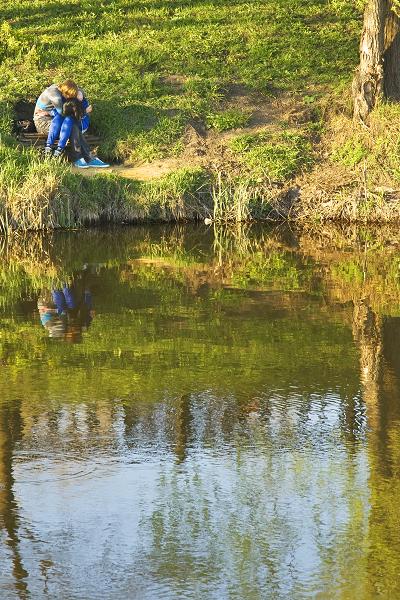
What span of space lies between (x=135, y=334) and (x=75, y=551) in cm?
574

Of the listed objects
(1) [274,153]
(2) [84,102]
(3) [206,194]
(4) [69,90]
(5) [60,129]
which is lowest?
(3) [206,194]

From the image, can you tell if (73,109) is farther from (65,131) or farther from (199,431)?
(199,431)

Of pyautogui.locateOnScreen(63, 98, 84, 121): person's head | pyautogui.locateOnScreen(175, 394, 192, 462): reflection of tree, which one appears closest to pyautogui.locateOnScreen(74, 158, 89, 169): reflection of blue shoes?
pyautogui.locateOnScreen(63, 98, 84, 121): person's head

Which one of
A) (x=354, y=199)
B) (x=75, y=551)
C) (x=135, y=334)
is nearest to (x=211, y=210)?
(x=354, y=199)

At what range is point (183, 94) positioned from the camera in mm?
23203

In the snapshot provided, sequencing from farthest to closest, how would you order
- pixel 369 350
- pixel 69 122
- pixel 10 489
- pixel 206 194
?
1. pixel 69 122
2. pixel 206 194
3. pixel 369 350
4. pixel 10 489

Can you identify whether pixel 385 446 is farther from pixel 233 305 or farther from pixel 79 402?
pixel 233 305

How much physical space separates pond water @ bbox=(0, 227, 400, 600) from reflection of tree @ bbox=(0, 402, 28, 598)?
0.06 feet

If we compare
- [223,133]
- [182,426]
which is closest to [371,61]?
[223,133]

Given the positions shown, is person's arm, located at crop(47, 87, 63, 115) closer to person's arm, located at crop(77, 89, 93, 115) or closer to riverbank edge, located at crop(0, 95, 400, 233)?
person's arm, located at crop(77, 89, 93, 115)

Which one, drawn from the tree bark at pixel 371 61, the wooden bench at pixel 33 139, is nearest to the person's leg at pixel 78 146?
the wooden bench at pixel 33 139

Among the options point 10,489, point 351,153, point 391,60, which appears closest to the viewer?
point 10,489

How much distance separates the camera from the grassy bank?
19.9m

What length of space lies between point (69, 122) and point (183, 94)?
123 inches
